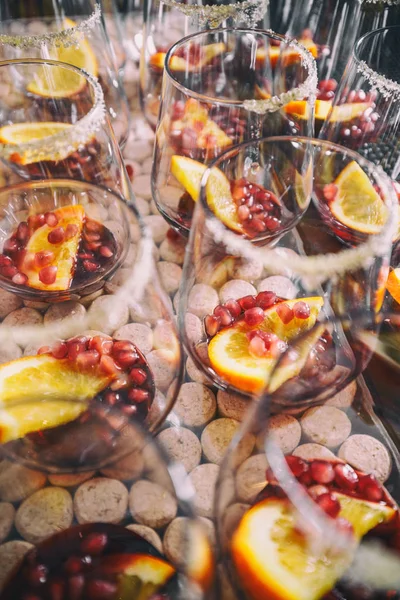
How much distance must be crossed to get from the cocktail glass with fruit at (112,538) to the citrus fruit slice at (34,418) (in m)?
0.04

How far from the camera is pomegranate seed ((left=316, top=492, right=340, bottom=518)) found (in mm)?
332

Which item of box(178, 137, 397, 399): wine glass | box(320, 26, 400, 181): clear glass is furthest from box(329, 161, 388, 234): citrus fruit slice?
box(320, 26, 400, 181): clear glass

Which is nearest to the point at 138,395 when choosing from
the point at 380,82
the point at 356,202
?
the point at 356,202

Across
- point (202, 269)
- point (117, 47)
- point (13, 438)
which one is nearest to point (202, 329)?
point (202, 269)

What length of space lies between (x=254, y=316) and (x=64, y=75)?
367 mm

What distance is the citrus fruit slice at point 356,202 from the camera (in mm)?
606

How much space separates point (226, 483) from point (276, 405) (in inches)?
4.2

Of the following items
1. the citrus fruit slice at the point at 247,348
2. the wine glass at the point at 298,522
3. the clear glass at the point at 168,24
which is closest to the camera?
the wine glass at the point at 298,522

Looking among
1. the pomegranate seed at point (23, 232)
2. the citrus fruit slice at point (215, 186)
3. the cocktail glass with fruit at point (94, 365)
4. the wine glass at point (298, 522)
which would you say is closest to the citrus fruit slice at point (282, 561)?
the wine glass at point (298, 522)

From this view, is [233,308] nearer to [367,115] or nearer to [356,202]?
[356,202]

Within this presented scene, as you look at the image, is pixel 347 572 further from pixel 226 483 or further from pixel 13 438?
pixel 13 438

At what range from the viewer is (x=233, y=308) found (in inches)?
23.4

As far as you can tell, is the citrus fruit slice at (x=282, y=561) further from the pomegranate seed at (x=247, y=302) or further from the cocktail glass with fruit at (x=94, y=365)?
the pomegranate seed at (x=247, y=302)

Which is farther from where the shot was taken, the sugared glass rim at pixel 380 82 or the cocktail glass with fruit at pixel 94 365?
the sugared glass rim at pixel 380 82
